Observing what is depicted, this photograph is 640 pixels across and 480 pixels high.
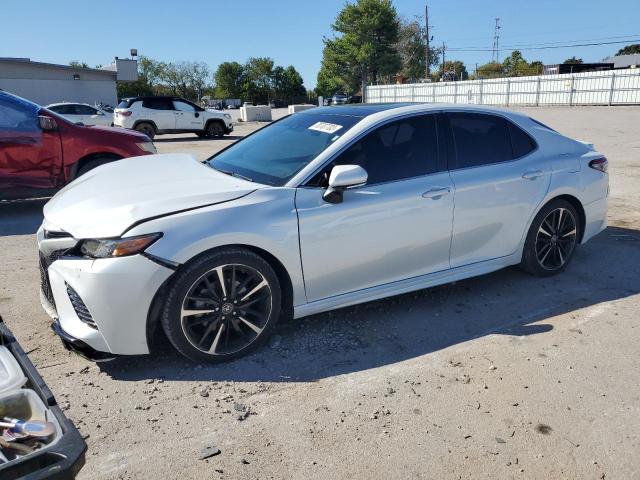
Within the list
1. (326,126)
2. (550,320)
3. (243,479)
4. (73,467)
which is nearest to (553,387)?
(550,320)

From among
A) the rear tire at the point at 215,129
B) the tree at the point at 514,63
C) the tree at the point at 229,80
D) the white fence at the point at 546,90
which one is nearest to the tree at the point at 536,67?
the tree at the point at 514,63

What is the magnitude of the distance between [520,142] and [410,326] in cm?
195

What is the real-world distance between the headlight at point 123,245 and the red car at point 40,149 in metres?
4.86

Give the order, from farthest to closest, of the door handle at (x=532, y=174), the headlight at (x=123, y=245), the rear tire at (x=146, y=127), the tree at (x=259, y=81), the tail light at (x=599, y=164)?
the tree at (x=259, y=81) < the rear tire at (x=146, y=127) < the tail light at (x=599, y=164) < the door handle at (x=532, y=174) < the headlight at (x=123, y=245)

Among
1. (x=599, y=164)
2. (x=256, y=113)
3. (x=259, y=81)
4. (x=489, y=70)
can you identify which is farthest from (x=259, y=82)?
(x=599, y=164)

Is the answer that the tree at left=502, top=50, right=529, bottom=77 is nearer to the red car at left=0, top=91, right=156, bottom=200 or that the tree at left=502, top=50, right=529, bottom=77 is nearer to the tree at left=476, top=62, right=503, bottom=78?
the tree at left=476, top=62, right=503, bottom=78

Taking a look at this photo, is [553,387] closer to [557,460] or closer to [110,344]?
[557,460]

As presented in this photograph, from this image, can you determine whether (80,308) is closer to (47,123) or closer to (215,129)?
(47,123)

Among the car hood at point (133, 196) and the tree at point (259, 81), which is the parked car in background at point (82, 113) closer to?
the car hood at point (133, 196)

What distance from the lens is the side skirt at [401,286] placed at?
12.2ft

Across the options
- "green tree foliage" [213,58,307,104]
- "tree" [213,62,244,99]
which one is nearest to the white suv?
"green tree foliage" [213,58,307,104]

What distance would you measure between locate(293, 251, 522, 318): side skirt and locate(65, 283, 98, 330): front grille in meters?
1.26

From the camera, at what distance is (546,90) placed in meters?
36.0

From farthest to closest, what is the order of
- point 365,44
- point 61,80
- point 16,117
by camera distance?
point 365,44, point 61,80, point 16,117
